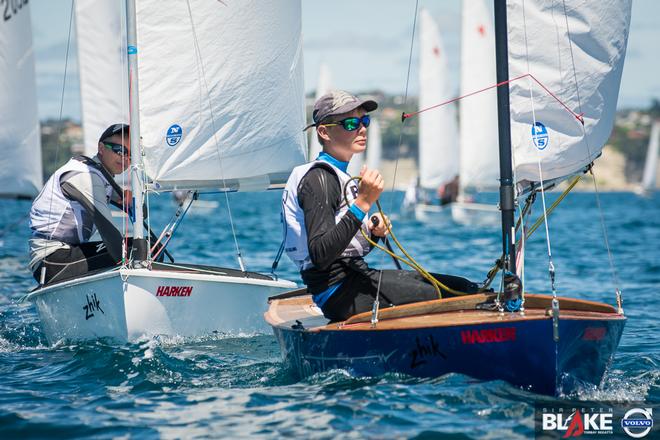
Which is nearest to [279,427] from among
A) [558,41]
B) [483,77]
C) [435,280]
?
[435,280]

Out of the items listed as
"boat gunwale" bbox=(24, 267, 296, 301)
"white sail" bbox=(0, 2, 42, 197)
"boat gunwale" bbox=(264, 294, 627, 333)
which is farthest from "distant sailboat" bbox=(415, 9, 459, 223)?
"boat gunwale" bbox=(264, 294, 627, 333)

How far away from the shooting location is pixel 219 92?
7926 millimetres

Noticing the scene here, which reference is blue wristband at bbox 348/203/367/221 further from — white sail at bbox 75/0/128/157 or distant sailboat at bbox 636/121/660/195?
distant sailboat at bbox 636/121/660/195

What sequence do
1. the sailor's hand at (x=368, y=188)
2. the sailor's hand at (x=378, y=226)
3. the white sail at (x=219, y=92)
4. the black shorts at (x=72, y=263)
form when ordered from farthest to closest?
1. the white sail at (x=219, y=92)
2. the black shorts at (x=72, y=263)
3. the sailor's hand at (x=378, y=226)
4. the sailor's hand at (x=368, y=188)

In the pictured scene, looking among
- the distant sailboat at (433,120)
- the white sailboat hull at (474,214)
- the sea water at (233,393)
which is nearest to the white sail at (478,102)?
the white sailboat hull at (474,214)

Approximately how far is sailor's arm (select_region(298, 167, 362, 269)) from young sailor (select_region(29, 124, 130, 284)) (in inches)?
116

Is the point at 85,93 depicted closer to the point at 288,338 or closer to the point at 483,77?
the point at 288,338

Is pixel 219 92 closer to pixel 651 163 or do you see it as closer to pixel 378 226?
pixel 378 226

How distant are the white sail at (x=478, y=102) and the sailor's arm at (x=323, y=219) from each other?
22950mm

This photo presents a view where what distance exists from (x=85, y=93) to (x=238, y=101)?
6.25 m

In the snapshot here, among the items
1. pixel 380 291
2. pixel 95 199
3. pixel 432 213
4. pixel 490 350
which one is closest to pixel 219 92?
pixel 95 199

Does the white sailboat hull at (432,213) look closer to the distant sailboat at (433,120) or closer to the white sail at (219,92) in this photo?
the distant sailboat at (433,120)

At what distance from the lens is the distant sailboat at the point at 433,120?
30109mm

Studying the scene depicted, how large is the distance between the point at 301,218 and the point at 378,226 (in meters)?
0.45
